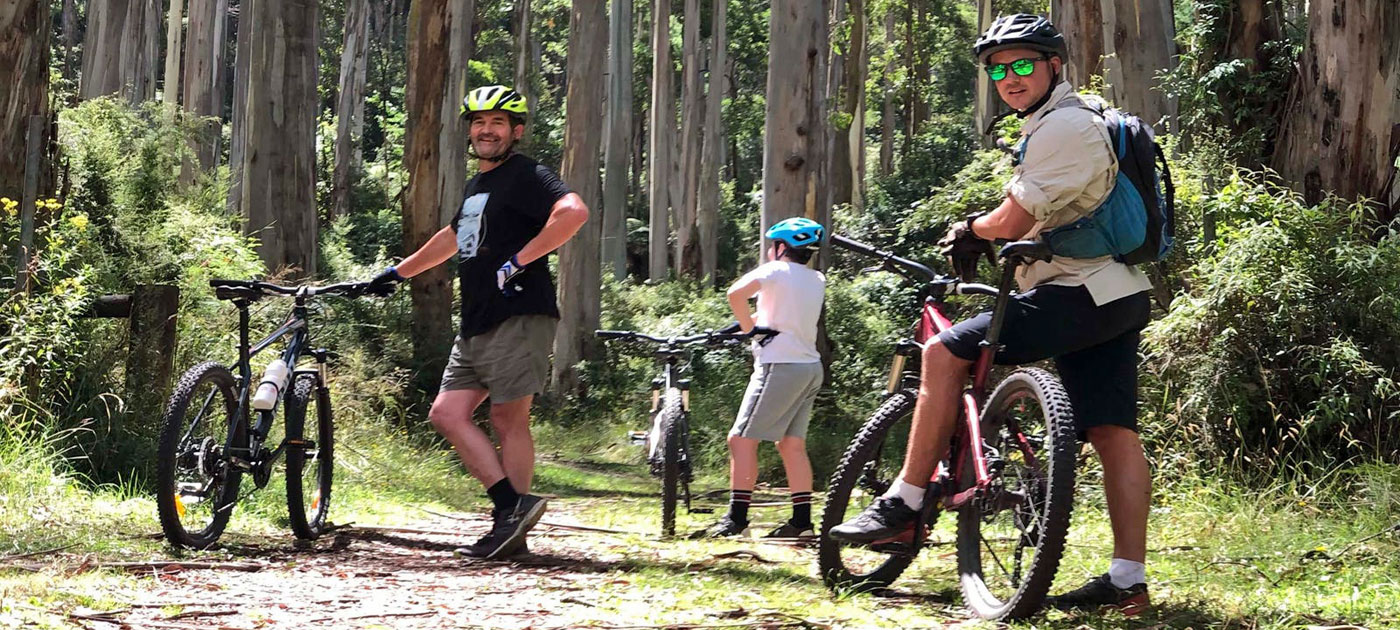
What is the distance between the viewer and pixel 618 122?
2566 cm

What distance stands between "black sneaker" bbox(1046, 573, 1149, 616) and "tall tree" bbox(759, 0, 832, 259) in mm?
8509

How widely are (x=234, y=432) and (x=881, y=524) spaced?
2890mm

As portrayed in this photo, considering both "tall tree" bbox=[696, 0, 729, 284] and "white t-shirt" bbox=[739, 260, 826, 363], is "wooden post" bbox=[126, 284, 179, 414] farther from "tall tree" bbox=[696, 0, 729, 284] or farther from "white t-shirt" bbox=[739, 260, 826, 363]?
"tall tree" bbox=[696, 0, 729, 284]

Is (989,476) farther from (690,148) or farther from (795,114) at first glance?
(690,148)

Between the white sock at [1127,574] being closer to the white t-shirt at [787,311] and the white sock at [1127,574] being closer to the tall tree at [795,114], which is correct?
the white t-shirt at [787,311]

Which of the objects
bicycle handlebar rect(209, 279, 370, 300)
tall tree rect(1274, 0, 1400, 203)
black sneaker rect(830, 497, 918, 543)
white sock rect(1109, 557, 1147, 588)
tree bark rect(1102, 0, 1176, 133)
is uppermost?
tree bark rect(1102, 0, 1176, 133)

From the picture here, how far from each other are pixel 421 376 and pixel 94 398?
26.6 ft

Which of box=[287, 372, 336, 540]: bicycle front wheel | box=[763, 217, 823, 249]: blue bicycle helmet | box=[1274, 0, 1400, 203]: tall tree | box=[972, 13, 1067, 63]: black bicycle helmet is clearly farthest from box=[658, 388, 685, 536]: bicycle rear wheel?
box=[972, 13, 1067, 63]: black bicycle helmet

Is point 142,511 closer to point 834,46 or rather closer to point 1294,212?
point 1294,212

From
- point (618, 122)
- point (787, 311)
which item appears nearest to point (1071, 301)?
point (787, 311)

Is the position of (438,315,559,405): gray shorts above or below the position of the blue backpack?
below

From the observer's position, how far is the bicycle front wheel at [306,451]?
6.62m

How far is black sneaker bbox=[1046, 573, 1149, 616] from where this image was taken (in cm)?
466

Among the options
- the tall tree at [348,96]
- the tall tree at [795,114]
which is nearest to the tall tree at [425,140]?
the tall tree at [795,114]
